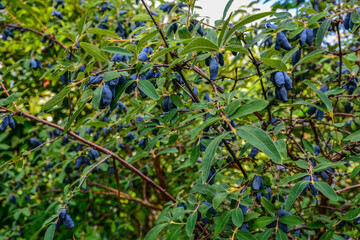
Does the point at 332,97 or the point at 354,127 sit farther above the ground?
the point at 332,97

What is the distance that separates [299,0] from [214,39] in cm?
129

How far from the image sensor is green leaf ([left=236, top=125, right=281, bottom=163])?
2.20 feet

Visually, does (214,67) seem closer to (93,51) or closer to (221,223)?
(93,51)

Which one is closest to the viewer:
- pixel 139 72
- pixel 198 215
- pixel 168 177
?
pixel 139 72

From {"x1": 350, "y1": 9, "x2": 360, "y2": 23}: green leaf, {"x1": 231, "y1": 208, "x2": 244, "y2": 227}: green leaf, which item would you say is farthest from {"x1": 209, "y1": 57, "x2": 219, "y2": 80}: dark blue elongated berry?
{"x1": 350, "y1": 9, "x2": 360, "y2": 23}: green leaf

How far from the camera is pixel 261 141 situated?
0.69m

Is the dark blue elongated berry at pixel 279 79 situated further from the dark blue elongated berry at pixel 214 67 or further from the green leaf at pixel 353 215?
the green leaf at pixel 353 215

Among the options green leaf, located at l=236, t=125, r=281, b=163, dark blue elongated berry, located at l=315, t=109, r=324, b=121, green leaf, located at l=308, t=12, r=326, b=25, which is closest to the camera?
green leaf, located at l=236, t=125, r=281, b=163

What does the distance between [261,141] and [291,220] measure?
50cm

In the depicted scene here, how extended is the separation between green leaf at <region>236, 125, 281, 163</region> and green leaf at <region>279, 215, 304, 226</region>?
1.57ft

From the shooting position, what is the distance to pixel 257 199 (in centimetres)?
118

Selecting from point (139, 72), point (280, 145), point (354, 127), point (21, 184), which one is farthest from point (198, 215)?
point (21, 184)

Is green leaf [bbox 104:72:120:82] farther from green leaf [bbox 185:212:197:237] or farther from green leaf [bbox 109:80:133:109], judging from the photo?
green leaf [bbox 185:212:197:237]

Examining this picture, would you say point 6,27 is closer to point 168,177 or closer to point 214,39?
point 168,177
